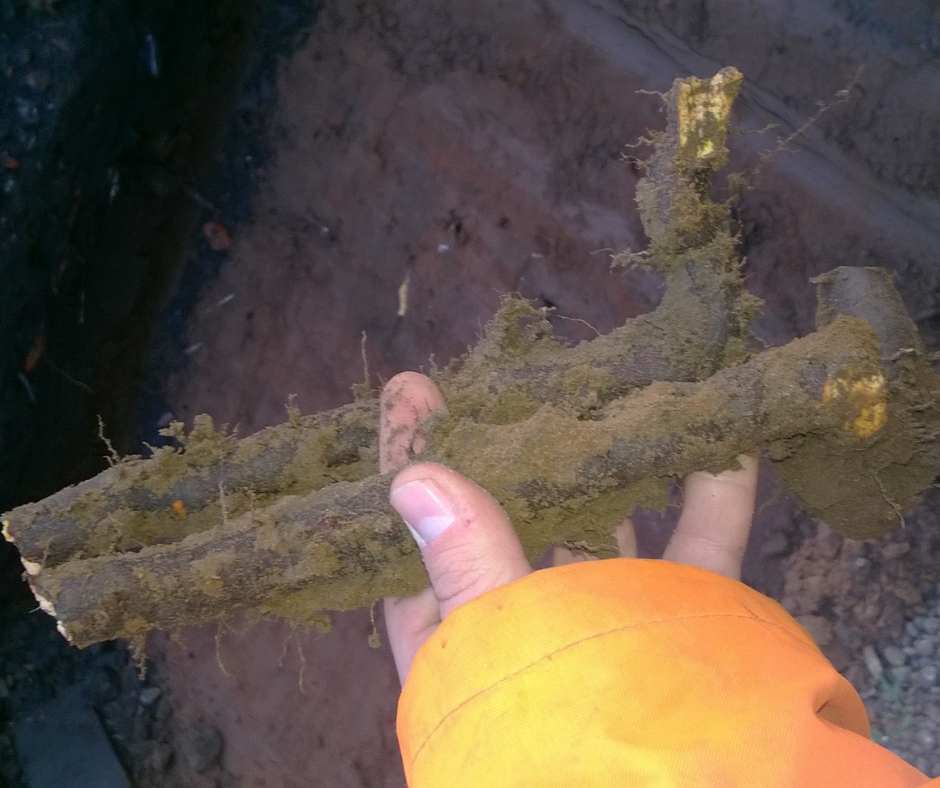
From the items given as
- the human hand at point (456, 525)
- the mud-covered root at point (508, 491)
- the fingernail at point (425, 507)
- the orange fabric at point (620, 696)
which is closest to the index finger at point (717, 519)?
the human hand at point (456, 525)

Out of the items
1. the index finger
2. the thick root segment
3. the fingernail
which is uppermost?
the fingernail

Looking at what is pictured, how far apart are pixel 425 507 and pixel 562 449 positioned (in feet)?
0.64

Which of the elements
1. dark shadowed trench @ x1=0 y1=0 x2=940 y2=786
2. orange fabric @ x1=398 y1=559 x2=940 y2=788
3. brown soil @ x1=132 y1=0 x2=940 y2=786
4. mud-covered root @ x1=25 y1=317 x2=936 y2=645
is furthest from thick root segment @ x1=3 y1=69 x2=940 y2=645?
brown soil @ x1=132 y1=0 x2=940 y2=786

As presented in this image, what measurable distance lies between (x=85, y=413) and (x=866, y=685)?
75.5 inches

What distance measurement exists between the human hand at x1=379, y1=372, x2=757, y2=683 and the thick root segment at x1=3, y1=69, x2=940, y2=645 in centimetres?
6

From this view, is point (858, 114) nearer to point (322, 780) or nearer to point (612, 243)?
point (612, 243)

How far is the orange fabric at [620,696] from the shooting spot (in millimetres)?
661

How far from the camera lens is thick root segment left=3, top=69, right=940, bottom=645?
3.18ft

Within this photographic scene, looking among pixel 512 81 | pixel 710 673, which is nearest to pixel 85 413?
pixel 512 81

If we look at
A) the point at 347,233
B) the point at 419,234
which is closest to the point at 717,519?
the point at 419,234

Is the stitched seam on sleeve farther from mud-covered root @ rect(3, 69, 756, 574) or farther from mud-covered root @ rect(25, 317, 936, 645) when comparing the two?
mud-covered root @ rect(3, 69, 756, 574)

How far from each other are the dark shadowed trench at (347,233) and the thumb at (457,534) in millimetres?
643

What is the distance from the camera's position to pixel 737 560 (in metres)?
1.20

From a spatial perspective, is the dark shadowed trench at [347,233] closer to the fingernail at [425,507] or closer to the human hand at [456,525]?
the human hand at [456,525]
